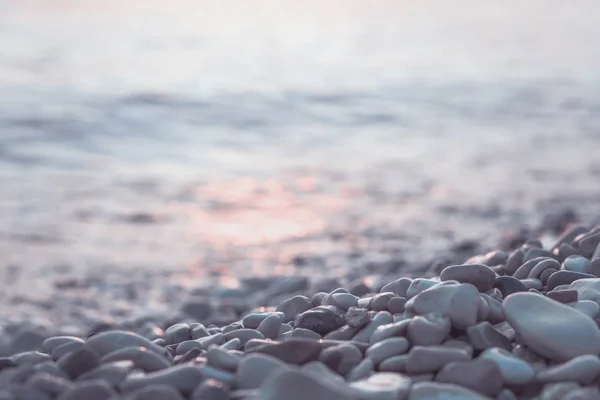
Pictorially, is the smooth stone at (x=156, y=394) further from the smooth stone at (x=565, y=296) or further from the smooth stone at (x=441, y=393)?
the smooth stone at (x=565, y=296)

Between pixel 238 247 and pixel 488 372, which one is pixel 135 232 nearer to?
pixel 238 247

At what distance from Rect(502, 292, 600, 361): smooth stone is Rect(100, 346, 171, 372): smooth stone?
960 millimetres

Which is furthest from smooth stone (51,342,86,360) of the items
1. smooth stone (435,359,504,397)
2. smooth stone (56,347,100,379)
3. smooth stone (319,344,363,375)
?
smooth stone (435,359,504,397)

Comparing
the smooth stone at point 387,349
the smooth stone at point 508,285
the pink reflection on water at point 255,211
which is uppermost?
the smooth stone at point 508,285

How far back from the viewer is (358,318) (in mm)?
2238

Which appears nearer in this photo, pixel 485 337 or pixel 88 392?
pixel 88 392

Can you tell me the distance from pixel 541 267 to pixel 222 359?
125cm

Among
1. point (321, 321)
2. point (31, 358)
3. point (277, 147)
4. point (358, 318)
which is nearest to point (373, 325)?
point (358, 318)

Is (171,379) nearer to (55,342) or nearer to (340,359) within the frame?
(340,359)

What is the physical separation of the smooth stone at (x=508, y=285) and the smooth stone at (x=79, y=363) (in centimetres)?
126

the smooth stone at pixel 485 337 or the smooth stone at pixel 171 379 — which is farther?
the smooth stone at pixel 485 337

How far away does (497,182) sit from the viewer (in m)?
8.48

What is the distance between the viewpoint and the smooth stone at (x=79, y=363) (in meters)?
1.98

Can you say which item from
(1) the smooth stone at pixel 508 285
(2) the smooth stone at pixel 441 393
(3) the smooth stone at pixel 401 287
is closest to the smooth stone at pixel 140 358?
(2) the smooth stone at pixel 441 393
